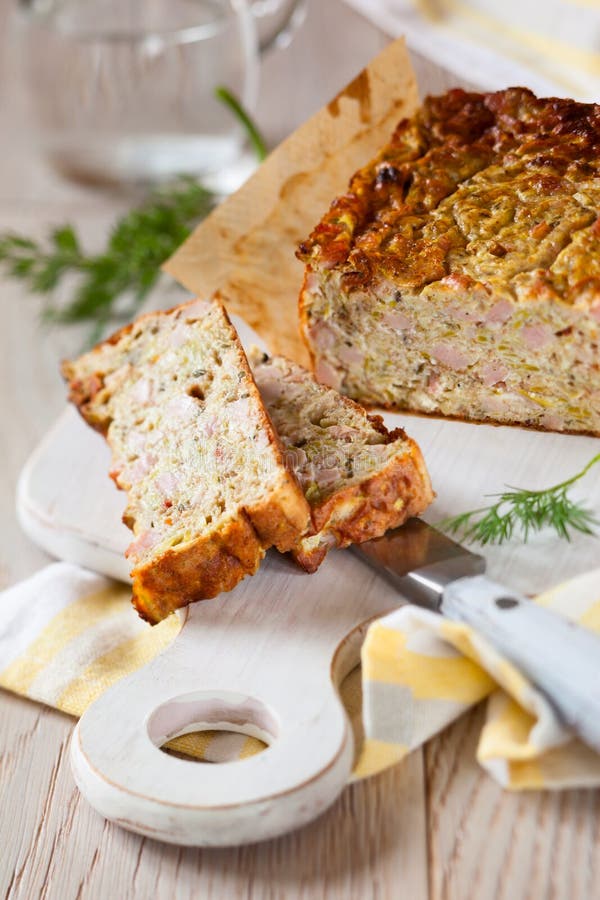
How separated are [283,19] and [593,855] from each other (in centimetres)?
641

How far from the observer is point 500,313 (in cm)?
425

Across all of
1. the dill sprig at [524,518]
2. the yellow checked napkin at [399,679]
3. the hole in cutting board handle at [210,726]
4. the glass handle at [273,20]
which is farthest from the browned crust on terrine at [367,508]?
the glass handle at [273,20]

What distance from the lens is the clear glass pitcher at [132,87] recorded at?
6855 millimetres

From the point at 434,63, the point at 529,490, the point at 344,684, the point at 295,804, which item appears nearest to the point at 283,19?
the point at 434,63

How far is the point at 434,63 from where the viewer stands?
7.75 m

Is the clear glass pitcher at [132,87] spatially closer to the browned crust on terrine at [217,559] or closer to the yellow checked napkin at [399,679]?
the yellow checked napkin at [399,679]

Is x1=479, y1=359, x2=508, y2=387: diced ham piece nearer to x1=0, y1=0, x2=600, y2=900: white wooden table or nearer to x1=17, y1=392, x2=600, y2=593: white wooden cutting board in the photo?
x1=17, y1=392, x2=600, y2=593: white wooden cutting board

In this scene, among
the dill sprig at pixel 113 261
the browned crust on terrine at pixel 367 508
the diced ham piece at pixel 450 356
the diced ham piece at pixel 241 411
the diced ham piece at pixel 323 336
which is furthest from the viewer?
the dill sprig at pixel 113 261

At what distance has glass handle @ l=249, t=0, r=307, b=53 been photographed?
788cm

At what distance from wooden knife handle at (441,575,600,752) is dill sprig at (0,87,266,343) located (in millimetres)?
3402

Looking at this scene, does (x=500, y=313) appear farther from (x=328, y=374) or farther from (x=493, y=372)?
(x=328, y=374)

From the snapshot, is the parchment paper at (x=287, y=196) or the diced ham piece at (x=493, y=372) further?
the parchment paper at (x=287, y=196)

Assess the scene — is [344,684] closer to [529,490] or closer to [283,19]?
[529,490]

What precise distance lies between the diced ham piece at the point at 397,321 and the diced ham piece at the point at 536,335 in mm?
465
